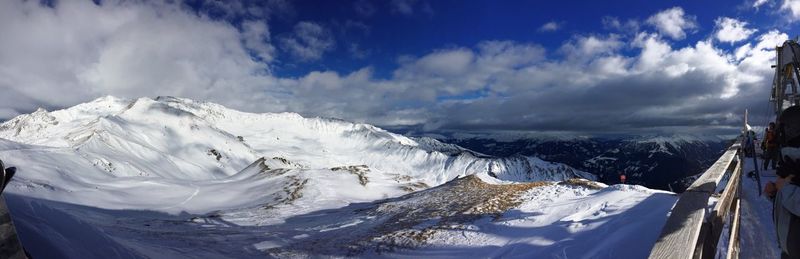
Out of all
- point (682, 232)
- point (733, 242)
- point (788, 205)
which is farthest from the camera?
point (733, 242)

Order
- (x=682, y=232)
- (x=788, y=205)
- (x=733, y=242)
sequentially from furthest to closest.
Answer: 1. (x=733, y=242)
2. (x=788, y=205)
3. (x=682, y=232)

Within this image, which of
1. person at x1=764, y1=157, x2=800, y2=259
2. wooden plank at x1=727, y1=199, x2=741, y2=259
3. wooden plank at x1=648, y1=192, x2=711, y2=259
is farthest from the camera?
wooden plank at x1=727, y1=199, x2=741, y2=259

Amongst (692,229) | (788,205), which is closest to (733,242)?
(788,205)

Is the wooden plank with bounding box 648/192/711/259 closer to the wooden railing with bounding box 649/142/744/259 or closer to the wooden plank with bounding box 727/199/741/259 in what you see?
the wooden railing with bounding box 649/142/744/259

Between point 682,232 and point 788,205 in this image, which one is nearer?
point 682,232

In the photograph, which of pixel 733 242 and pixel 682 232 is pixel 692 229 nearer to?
pixel 682 232

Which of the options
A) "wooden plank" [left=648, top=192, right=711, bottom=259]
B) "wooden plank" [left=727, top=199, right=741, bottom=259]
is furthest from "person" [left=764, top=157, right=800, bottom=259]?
"wooden plank" [left=648, top=192, right=711, bottom=259]
